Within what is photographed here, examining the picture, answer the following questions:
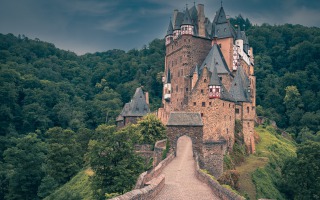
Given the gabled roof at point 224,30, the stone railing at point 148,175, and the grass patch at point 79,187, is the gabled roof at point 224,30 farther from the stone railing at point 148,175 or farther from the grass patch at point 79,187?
the stone railing at point 148,175

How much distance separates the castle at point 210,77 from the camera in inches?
1699

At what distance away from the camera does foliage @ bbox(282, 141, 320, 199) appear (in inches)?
1622

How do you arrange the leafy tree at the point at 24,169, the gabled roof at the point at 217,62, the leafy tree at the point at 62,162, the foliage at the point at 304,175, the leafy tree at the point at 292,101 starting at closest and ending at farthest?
the foliage at the point at 304,175 < the gabled roof at the point at 217,62 < the leafy tree at the point at 62,162 < the leafy tree at the point at 24,169 < the leafy tree at the point at 292,101

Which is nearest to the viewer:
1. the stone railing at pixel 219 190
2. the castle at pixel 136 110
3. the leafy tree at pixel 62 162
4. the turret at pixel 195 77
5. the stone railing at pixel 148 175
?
the stone railing at pixel 219 190

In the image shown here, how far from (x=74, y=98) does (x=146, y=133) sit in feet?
191

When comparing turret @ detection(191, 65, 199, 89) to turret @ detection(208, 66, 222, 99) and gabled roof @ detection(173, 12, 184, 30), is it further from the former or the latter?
gabled roof @ detection(173, 12, 184, 30)

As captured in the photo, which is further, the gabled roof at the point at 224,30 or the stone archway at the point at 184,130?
the gabled roof at the point at 224,30

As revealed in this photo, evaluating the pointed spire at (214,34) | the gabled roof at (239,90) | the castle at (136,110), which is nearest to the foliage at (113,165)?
the gabled roof at (239,90)

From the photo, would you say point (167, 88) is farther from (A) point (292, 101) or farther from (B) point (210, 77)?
(A) point (292, 101)

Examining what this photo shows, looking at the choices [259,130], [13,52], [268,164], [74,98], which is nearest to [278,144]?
[259,130]

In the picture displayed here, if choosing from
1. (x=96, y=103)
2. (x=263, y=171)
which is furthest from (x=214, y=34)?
(x=96, y=103)

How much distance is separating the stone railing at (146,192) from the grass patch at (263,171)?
17.6m

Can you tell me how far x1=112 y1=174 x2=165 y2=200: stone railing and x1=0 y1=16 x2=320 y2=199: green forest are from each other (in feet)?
48.3

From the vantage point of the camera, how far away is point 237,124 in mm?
47188
